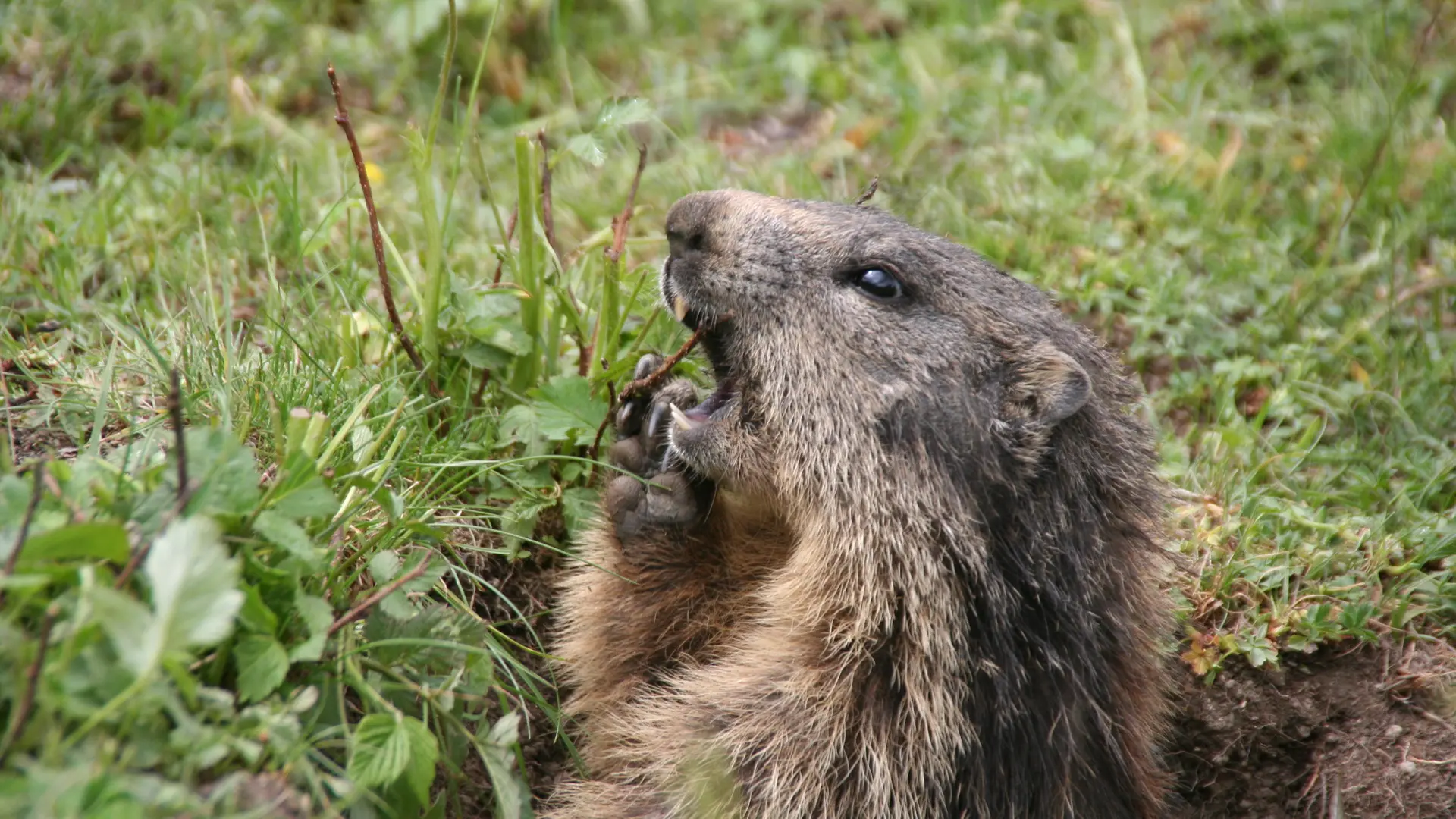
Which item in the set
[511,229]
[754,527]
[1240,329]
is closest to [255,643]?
[754,527]

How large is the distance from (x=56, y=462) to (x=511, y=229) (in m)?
1.80

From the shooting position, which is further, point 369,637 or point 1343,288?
point 1343,288

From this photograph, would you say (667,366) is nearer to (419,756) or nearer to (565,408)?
(565,408)

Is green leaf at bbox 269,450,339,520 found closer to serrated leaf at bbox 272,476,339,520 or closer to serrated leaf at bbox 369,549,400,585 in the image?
serrated leaf at bbox 272,476,339,520

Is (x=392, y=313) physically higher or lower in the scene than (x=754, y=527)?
higher

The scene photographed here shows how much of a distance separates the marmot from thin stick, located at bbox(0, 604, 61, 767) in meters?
1.57

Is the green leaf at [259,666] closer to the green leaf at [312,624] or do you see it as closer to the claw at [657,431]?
the green leaf at [312,624]

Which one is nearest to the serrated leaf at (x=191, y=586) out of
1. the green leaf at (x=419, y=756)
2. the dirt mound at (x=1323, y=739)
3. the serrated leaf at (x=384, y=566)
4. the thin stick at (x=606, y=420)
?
the green leaf at (x=419, y=756)

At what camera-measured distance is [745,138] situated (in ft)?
21.3

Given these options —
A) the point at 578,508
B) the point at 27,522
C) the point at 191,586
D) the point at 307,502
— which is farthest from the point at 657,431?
the point at 27,522

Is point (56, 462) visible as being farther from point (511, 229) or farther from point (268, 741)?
point (511, 229)

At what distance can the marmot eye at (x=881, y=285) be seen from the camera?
355 cm

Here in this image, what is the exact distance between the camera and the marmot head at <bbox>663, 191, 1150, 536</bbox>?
10.9 ft

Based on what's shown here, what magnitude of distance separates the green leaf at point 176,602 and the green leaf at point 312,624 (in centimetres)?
34
